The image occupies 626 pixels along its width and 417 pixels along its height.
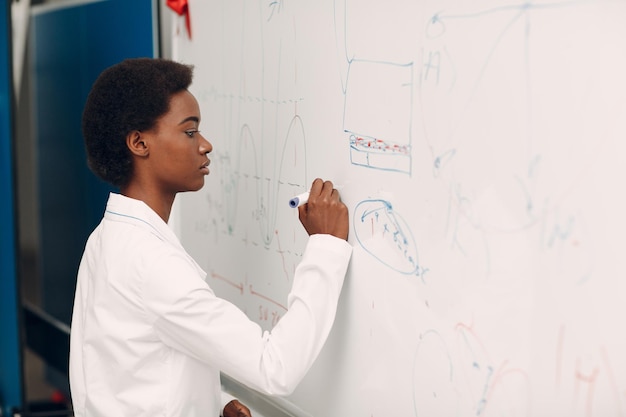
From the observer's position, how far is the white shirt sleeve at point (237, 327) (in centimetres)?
122

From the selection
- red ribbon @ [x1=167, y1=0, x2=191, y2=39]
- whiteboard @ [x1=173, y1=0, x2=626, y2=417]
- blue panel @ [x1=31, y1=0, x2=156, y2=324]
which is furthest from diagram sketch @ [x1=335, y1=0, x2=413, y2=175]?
blue panel @ [x1=31, y1=0, x2=156, y2=324]

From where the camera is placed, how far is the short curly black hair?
53.4 inches

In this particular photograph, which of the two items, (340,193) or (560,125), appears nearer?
(560,125)

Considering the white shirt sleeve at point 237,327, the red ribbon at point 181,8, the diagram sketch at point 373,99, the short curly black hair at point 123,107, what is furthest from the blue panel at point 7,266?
the diagram sketch at point 373,99

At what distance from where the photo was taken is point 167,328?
126 centimetres

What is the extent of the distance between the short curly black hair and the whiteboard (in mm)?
242

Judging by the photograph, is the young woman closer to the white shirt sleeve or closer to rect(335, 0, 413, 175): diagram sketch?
the white shirt sleeve

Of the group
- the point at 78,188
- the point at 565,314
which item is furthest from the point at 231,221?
the point at 78,188

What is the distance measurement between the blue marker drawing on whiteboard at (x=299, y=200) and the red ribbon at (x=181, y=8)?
713 mm

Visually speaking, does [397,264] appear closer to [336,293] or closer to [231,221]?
[336,293]

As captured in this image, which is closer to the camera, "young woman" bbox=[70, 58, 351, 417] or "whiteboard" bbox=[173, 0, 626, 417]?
"whiteboard" bbox=[173, 0, 626, 417]

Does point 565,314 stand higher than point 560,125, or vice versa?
point 560,125

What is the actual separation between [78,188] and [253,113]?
1.32 metres

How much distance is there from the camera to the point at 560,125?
0.94 metres
